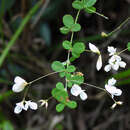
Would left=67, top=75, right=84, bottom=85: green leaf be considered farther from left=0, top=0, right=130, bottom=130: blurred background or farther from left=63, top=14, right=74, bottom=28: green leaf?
left=0, top=0, right=130, bottom=130: blurred background

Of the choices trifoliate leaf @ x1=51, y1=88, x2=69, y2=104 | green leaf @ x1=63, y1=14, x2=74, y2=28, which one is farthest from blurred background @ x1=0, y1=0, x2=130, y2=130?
trifoliate leaf @ x1=51, y1=88, x2=69, y2=104

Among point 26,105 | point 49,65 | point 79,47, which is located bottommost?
point 49,65

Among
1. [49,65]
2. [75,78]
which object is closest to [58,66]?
[75,78]

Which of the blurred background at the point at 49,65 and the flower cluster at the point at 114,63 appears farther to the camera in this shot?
the blurred background at the point at 49,65

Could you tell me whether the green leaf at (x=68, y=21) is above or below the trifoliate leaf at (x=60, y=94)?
above

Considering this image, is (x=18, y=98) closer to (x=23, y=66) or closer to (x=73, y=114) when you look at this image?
(x=23, y=66)

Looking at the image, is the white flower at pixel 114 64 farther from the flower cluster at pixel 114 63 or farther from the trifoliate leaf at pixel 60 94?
the trifoliate leaf at pixel 60 94

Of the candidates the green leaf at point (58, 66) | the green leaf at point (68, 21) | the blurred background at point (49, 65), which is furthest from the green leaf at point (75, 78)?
the blurred background at point (49, 65)

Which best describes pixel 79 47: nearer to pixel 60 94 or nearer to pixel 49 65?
pixel 60 94
